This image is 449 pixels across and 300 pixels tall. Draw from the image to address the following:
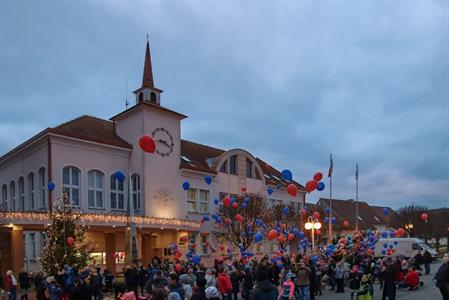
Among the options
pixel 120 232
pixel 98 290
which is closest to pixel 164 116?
pixel 120 232

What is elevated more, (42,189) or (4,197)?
(42,189)

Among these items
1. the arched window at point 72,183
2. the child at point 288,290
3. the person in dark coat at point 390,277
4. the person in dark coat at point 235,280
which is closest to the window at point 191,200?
the arched window at point 72,183

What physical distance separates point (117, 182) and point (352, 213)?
130ft

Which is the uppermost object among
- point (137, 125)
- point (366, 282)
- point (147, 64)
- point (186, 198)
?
point (147, 64)

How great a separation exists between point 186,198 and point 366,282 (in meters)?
21.9

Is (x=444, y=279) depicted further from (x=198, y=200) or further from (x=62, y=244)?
(x=198, y=200)

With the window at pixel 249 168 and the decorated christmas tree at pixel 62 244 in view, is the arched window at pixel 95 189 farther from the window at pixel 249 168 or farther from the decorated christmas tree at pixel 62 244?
the window at pixel 249 168

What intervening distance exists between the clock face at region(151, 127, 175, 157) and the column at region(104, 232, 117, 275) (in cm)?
627

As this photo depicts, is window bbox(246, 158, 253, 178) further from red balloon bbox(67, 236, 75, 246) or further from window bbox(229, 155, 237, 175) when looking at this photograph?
red balloon bbox(67, 236, 75, 246)

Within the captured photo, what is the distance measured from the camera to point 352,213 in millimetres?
62406

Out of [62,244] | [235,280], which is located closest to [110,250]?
[62,244]

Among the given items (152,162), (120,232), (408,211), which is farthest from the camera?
(408,211)

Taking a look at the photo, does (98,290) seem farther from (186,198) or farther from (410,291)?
(186,198)

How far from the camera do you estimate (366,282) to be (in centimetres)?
1316
